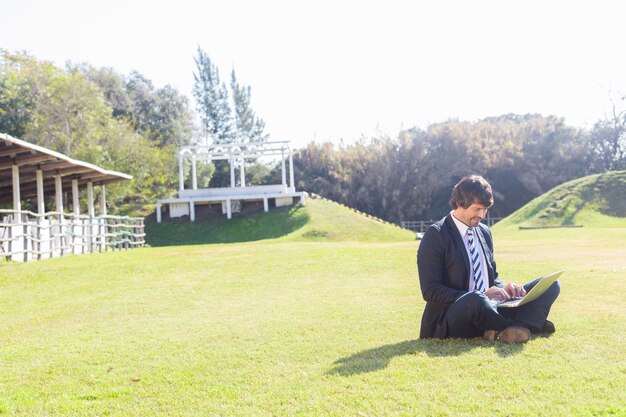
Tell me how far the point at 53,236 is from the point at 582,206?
3007 centimetres

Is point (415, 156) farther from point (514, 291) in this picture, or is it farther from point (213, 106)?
point (514, 291)

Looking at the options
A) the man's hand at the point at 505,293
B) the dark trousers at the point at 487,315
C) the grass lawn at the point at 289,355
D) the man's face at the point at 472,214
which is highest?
the man's face at the point at 472,214

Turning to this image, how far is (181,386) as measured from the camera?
4676 millimetres

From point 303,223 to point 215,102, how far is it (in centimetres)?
2671

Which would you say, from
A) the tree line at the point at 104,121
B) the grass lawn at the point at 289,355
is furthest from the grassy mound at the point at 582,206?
the grass lawn at the point at 289,355

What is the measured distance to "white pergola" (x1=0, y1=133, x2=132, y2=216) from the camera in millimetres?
17812

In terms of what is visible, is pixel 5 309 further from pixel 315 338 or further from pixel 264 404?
pixel 264 404

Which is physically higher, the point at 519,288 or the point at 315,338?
the point at 519,288

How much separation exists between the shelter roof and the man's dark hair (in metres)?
13.5

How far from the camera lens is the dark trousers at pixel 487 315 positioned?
5.34m

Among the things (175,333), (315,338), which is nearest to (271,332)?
(315,338)

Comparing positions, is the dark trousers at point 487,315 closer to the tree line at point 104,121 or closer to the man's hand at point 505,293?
the man's hand at point 505,293

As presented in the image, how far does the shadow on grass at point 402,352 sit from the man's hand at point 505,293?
39 cm

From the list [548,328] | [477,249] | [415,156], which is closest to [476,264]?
[477,249]
